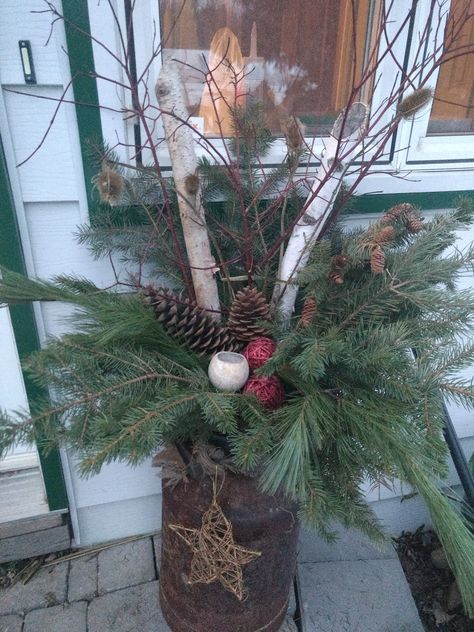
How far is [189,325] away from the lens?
0.99m

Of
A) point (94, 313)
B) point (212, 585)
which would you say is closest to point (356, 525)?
point (212, 585)

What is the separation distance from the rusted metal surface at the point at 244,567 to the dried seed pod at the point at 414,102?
825mm

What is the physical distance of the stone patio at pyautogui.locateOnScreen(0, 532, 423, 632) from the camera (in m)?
1.53

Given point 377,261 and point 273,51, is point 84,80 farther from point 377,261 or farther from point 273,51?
point 377,261

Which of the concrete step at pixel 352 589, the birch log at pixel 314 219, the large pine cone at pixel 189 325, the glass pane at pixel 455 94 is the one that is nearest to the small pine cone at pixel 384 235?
the birch log at pixel 314 219

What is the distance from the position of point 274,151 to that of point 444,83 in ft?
2.17

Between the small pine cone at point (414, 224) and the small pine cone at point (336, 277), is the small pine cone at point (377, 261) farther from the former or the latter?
the small pine cone at point (414, 224)

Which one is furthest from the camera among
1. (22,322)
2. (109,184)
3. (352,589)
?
(352,589)

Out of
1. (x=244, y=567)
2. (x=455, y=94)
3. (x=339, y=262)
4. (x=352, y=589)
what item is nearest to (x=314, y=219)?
(x=339, y=262)

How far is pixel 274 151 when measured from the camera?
1444 millimetres

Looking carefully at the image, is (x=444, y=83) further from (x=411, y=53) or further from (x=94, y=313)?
(x=94, y=313)

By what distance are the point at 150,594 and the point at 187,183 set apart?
136 centimetres

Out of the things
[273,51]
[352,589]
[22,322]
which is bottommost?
[352,589]

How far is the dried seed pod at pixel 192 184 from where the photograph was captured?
0.94m
